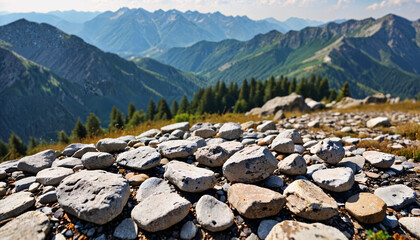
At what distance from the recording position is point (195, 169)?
4742mm

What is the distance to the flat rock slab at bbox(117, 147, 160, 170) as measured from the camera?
5.14 meters

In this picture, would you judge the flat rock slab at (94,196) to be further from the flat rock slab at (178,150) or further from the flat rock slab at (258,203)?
the flat rock slab at (258,203)

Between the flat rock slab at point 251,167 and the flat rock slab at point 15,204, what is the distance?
156 inches

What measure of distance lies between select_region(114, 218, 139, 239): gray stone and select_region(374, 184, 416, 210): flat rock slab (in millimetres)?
4692

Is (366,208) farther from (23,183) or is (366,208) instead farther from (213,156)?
(23,183)

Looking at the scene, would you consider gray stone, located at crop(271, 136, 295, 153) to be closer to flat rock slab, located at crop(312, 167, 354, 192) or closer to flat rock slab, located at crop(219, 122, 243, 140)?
flat rock slab, located at crop(312, 167, 354, 192)

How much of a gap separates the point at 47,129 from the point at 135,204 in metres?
250

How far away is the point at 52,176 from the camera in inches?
190

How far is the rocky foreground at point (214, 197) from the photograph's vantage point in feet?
11.3

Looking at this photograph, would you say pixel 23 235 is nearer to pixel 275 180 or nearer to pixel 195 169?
pixel 195 169

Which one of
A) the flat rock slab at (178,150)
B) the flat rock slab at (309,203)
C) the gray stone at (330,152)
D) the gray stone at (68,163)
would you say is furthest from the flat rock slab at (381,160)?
the gray stone at (68,163)

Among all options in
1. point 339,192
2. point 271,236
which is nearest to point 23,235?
point 271,236

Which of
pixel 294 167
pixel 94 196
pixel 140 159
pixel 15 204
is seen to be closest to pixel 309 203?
pixel 294 167

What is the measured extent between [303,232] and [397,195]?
8.57ft
